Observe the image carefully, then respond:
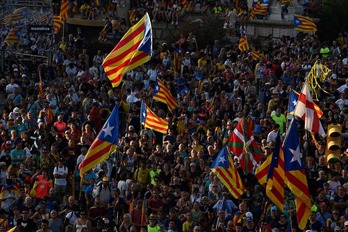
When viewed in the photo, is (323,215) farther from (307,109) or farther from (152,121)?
(152,121)

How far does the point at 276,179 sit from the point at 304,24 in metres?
21.4

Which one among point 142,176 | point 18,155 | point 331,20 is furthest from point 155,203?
point 331,20

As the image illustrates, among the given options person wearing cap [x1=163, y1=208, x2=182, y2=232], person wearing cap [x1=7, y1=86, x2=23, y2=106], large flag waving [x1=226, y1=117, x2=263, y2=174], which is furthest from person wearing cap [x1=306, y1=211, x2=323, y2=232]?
person wearing cap [x1=7, y1=86, x2=23, y2=106]

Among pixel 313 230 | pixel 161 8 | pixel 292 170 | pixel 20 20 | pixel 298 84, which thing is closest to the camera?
pixel 292 170

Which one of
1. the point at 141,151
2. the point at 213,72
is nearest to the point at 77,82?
the point at 213,72

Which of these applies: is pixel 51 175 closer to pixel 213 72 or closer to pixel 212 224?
pixel 212 224

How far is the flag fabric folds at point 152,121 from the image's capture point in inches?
1578

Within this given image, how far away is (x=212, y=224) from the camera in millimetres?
36781

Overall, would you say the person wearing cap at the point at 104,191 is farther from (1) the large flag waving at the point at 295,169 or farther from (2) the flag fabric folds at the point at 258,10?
(2) the flag fabric folds at the point at 258,10

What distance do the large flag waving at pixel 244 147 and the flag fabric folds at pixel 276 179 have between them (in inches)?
165

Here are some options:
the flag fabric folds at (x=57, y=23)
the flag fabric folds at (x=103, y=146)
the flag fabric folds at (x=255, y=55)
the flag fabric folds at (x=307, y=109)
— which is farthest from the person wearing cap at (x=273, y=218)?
the flag fabric folds at (x=57, y=23)

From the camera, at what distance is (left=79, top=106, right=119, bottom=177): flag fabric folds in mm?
37094

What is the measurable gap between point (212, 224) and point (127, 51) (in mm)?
4286

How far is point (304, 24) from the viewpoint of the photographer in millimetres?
55094
